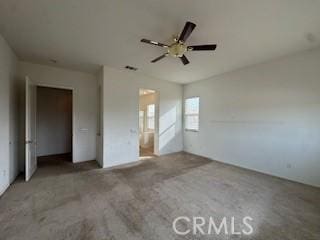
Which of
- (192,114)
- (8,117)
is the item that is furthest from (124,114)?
→ (192,114)

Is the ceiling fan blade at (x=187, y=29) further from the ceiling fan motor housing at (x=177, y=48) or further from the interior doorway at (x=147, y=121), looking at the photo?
the interior doorway at (x=147, y=121)

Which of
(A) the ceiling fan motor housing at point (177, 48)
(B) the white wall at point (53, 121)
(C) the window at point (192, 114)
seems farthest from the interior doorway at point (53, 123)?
(A) the ceiling fan motor housing at point (177, 48)

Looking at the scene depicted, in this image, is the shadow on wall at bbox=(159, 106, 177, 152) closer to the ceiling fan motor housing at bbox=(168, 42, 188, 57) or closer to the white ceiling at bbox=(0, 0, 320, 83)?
the white ceiling at bbox=(0, 0, 320, 83)

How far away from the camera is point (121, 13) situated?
2090 millimetres

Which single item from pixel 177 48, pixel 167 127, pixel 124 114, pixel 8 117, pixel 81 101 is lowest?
pixel 167 127

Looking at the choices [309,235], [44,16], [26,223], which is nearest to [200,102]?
[309,235]

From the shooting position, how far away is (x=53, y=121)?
568 centimetres

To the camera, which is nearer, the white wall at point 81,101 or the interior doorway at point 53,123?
the white wall at point 81,101

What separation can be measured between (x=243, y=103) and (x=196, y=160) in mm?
2321

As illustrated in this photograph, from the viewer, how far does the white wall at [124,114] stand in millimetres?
4203

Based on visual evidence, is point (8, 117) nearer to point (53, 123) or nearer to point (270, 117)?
point (53, 123)

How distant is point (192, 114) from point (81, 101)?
4.05 m

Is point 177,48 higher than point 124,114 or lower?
higher

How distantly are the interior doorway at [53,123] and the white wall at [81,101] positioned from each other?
1.13m
